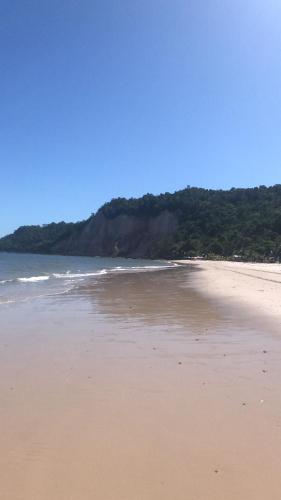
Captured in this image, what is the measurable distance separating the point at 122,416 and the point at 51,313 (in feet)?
32.9

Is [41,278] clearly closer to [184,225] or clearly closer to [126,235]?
[184,225]

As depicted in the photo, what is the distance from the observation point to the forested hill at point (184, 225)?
363 ft

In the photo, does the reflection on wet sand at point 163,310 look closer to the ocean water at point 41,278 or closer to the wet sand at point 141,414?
the wet sand at point 141,414

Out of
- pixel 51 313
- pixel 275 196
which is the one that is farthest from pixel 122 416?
pixel 275 196

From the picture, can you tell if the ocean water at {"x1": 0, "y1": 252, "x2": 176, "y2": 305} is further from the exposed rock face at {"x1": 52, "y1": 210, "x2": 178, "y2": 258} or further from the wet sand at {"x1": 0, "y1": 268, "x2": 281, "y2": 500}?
the exposed rock face at {"x1": 52, "y1": 210, "x2": 178, "y2": 258}

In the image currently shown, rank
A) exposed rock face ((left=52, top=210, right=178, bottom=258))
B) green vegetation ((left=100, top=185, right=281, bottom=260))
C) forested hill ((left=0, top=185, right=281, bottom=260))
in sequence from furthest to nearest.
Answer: exposed rock face ((left=52, top=210, right=178, bottom=258)), forested hill ((left=0, top=185, right=281, bottom=260)), green vegetation ((left=100, top=185, right=281, bottom=260))

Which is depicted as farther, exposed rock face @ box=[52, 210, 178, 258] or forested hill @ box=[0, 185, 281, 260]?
exposed rock face @ box=[52, 210, 178, 258]

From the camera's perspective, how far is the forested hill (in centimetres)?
11050

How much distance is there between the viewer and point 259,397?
6.17 m

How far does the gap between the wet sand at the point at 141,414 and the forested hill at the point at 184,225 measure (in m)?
88.2

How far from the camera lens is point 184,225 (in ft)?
441

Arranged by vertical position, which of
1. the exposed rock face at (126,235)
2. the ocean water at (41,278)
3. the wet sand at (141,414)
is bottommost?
the ocean water at (41,278)

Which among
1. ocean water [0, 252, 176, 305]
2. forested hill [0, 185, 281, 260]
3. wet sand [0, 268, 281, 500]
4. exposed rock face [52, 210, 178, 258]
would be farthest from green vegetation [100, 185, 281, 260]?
wet sand [0, 268, 281, 500]

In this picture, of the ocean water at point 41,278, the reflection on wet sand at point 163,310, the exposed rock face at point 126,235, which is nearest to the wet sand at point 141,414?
the reflection on wet sand at point 163,310
